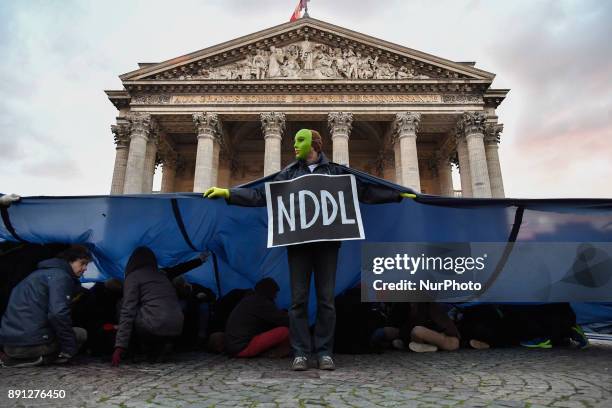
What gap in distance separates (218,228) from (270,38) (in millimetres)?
22978

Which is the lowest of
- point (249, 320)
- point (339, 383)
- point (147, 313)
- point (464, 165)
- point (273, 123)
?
point (339, 383)

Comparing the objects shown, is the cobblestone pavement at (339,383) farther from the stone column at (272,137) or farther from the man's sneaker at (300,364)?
the stone column at (272,137)

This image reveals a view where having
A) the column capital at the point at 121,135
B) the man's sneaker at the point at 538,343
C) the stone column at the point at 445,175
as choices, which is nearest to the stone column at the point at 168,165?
the column capital at the point at 121,135

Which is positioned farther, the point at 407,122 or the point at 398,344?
the point at 407,122

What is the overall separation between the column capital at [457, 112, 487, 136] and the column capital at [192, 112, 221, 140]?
52.0ft

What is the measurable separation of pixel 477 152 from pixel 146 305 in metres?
22.3

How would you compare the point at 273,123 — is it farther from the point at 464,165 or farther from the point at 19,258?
the point at 19,258

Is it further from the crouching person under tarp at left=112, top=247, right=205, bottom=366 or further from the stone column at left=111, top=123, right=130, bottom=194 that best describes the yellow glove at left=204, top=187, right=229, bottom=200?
the stone column at left=111, top=123, right=130, bottom=194

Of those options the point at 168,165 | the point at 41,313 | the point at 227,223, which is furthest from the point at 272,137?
the point at 41,313

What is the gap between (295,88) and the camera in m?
23.9

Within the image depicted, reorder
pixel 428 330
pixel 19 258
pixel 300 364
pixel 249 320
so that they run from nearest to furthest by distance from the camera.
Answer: pixel 300 364 < pixel 249 320 < pixel 19 258 < pixel 428 330

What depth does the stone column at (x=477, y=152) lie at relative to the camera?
22109 millimetres

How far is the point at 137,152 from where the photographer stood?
2264cm

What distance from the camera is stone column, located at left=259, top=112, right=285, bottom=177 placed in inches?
877
